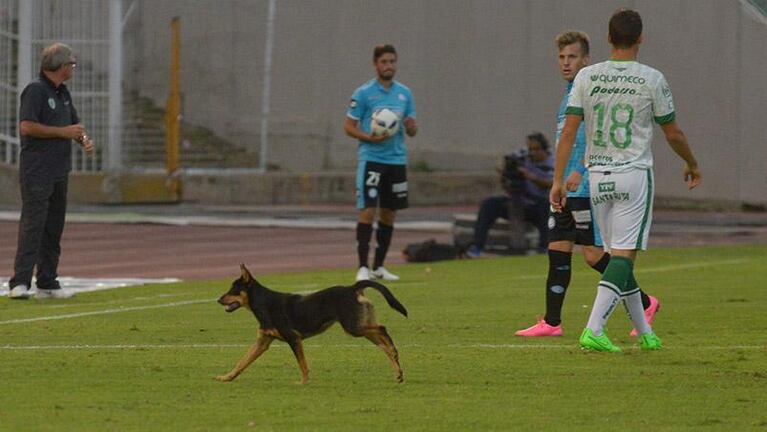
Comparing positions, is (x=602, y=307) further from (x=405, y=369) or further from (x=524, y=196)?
(x=524, y=196)

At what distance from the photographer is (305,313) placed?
27.2 feet

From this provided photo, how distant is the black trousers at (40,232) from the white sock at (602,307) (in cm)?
586

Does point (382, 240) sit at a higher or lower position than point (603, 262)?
lower

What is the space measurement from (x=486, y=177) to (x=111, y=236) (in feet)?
24.2

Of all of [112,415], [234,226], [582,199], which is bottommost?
[234,226]

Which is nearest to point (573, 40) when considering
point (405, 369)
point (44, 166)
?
point (405, 369)

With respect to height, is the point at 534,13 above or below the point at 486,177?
above

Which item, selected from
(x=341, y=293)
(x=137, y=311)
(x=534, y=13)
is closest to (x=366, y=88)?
(x=137, y=311)

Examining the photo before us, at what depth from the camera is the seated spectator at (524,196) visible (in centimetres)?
2017

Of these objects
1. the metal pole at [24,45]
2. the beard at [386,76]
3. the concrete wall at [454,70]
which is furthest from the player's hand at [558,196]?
the metal pole at [24,45]

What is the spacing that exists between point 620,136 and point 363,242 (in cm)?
717

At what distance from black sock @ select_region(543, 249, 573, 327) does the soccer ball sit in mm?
5492

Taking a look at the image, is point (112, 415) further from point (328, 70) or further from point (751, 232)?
point (328, 70)

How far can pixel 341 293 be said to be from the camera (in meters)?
8.30
